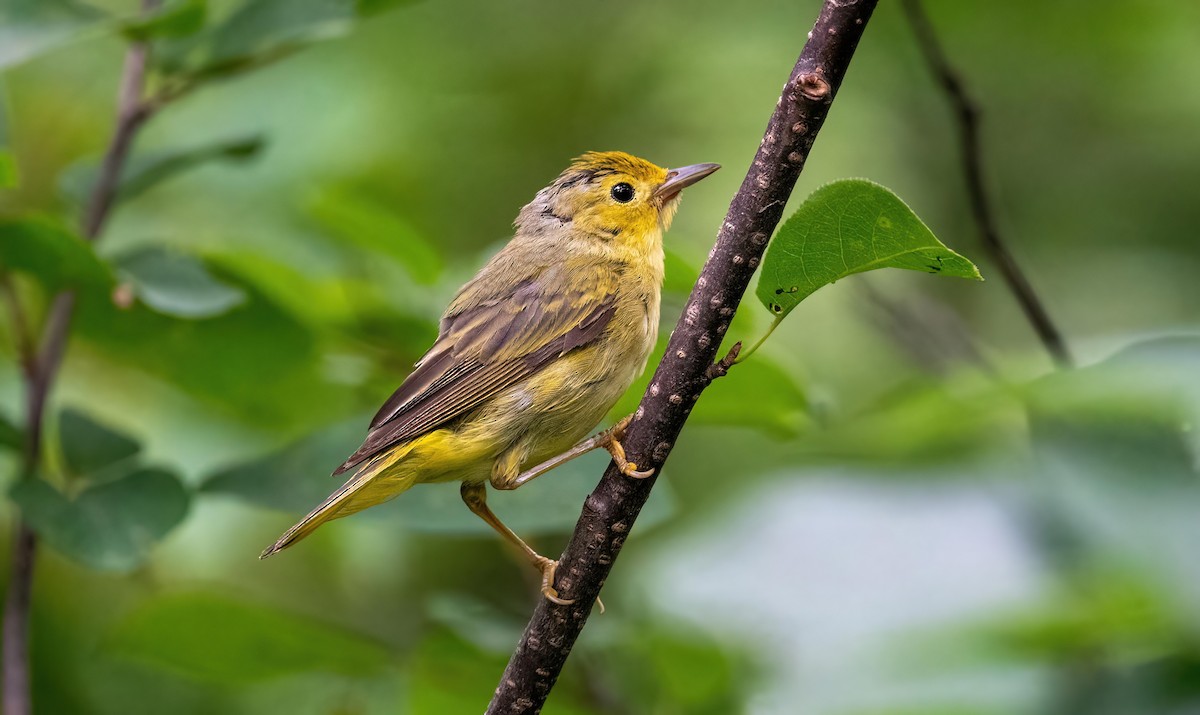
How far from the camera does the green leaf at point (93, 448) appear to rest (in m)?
3.02

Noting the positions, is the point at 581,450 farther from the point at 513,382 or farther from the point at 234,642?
the point at 234,642

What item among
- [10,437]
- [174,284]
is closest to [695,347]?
[174,284]

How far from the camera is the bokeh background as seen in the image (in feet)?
7.88

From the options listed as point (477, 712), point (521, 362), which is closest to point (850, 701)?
point (477, 712)

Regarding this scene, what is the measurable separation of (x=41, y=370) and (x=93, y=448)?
0.27 m

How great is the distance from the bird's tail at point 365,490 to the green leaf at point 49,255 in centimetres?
73

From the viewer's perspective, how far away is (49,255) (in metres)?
2.76

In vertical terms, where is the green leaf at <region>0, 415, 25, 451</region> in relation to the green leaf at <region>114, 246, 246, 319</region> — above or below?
below

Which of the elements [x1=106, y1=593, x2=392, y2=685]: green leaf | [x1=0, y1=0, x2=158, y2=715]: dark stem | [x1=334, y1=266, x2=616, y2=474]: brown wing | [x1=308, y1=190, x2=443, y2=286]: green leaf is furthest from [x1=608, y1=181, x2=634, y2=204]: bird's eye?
[x1=106, y1=593, x2=392, y2=685]: green leaf

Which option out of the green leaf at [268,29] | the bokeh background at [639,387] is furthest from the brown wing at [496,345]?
the green leaf at [268,29]

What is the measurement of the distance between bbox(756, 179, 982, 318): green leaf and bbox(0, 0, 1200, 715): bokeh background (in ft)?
1.21

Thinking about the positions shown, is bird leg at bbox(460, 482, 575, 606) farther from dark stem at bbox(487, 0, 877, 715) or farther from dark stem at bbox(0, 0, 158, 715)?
dark stem at bbox(0, 0, 158, 715)

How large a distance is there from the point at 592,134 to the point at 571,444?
2705 mm

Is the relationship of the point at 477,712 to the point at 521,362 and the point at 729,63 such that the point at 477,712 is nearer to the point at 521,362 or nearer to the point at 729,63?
the point at 521,362
